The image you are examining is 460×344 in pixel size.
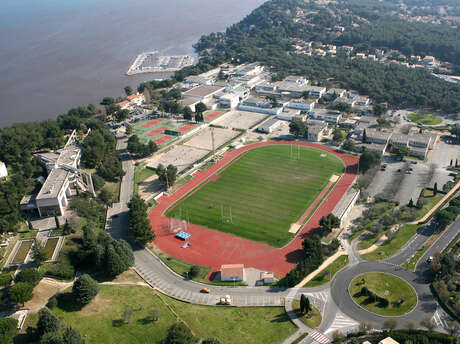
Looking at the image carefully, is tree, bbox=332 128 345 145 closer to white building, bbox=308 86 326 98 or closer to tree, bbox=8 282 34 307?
white building, bbox=308 86 326 98

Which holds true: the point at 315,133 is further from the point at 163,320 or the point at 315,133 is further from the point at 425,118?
the point at 163,320

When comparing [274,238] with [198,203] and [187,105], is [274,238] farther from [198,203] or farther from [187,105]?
[187,105]

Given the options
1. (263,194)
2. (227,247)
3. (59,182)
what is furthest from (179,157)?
(227,247)

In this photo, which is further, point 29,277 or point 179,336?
point 29,277

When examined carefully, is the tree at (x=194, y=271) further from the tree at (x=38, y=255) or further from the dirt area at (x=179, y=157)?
the dirt area at (x=179, y=157)

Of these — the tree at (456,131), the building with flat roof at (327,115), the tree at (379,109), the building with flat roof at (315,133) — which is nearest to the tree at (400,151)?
the building with flat roof at (315,133)
